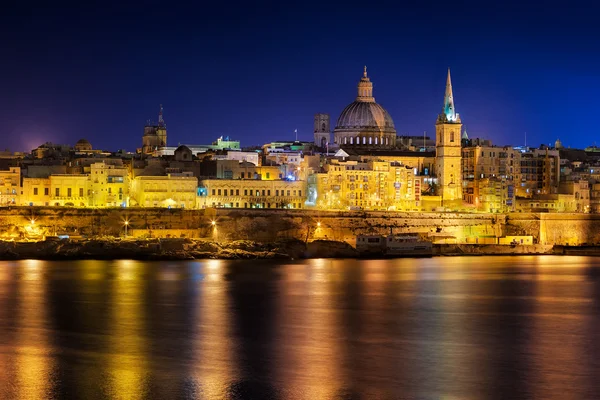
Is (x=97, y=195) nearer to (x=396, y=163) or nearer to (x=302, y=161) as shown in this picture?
(x=302, y=161)

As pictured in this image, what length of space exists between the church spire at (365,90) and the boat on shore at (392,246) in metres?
22.5

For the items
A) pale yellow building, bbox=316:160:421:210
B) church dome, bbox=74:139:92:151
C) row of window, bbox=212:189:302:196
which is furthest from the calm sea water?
church dome, bbox=74:139:92:151

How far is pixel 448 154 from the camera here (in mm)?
53594

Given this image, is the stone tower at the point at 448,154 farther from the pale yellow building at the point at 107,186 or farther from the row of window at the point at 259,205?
the pale yellow building at the point at 107,186

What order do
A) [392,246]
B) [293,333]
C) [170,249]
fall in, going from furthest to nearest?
[392,246] < [170,249] < [293,333]

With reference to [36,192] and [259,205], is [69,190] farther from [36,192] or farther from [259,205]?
[259,205]

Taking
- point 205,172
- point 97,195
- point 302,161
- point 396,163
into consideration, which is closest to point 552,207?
point 396,163

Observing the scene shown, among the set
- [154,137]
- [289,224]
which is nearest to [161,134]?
[154,137]

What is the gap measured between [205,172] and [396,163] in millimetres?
9369

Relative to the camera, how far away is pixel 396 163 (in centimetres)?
5169

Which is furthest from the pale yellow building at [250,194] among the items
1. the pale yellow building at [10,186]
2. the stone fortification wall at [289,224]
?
the pale yellow building at [10,186]

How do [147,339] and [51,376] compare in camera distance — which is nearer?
[51,376]

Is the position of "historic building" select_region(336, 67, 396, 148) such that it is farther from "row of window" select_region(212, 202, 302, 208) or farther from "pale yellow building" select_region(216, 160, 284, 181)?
"row of window" select_region(212, 202, 302, 208)

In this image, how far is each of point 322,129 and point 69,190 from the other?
24074 millimetres
